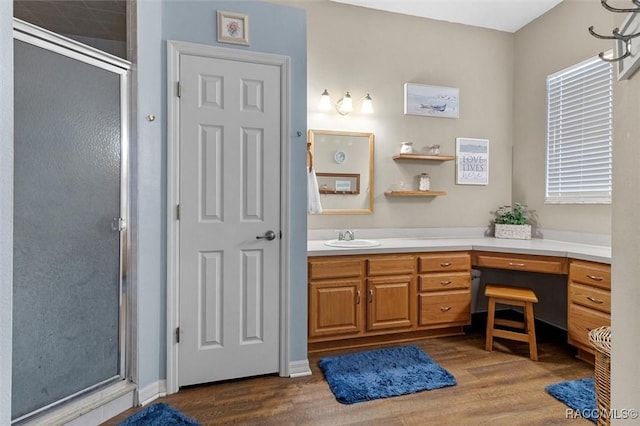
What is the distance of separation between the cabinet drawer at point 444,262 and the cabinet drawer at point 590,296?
747mm

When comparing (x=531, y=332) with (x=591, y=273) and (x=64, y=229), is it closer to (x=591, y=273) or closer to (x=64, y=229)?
(x=591, y=273)

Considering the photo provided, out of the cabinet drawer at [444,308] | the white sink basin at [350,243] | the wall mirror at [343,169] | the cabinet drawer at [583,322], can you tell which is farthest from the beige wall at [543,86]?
the white sink basin at [350,243]

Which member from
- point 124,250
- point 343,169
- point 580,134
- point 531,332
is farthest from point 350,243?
Answer: point 580,134

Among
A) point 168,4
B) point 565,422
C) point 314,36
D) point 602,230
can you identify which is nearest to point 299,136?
point 168,4

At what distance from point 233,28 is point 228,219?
48.3 inches

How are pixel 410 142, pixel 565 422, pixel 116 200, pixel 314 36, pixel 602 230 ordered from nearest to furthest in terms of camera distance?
pixel 565 422 → pixel 116 200 → pixel 602 230 → pixel 314 36 → pixel 410 142

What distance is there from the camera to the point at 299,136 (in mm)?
2297

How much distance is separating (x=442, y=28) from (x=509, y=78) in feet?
3.11

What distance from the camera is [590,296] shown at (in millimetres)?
2379

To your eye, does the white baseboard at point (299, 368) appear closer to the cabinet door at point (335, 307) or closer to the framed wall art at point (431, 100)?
the cabinet door at point (335, 307)

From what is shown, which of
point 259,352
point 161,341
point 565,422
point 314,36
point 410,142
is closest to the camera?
point 565,422

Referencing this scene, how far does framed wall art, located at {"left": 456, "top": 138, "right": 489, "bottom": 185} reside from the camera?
3.52 metres

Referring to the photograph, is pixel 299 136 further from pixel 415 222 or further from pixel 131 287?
pixel 415 222

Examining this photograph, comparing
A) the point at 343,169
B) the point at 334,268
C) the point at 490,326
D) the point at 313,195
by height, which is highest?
the point at 343,169
